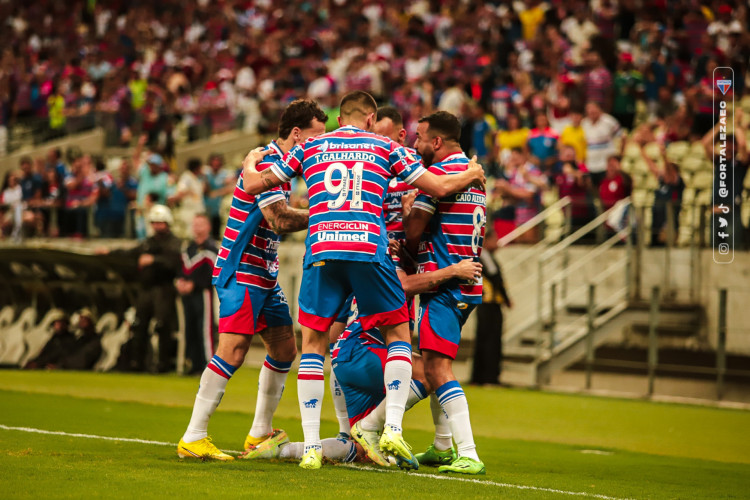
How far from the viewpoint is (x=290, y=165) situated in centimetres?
728

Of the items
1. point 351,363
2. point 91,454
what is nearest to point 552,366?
point 351,363

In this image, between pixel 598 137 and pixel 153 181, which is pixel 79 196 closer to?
pixel 153 181

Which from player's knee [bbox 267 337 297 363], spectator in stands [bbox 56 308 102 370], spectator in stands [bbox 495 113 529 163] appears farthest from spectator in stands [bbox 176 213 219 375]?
player's knee [bbox 267 337 297 363]

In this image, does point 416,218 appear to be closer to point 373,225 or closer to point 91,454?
point 373,225

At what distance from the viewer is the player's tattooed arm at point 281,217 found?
7.40 meters

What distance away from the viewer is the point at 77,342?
17.4 metres

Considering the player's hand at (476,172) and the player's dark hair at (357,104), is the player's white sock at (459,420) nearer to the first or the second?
the player's hand at (476,172)

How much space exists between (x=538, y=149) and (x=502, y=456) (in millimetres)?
10373

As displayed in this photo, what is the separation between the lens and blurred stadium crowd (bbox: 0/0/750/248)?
55.8 ft

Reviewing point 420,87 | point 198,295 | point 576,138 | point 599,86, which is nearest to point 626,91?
point 599,86

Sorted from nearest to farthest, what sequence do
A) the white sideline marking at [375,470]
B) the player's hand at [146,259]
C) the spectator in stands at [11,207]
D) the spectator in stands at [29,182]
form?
the white sideline marking at [375,470]
the player's hand at [146,259]
the spectator in stands at [11,207]
the spectator in stands at [29,182]

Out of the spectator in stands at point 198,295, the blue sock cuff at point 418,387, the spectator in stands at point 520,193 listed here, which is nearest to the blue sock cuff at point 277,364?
the blue sock cuff at point 418,387

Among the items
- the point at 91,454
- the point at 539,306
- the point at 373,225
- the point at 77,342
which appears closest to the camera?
the point at 373,225

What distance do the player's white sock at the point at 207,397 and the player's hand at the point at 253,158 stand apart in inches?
55.7
